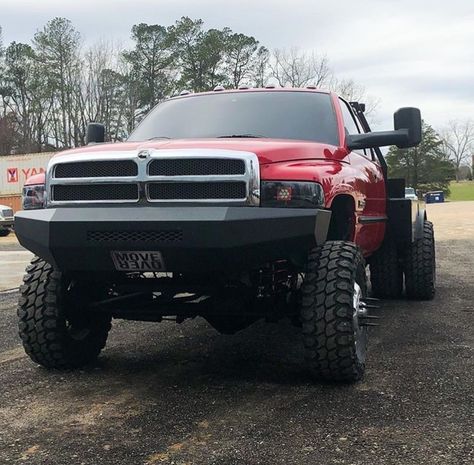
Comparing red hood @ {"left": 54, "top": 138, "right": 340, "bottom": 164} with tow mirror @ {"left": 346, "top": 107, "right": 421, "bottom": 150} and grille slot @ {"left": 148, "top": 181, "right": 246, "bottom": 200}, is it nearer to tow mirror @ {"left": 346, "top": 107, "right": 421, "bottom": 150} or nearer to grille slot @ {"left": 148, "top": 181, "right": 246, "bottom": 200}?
grille slot @ {"left": 148, "top": 181, "right": 246, "bottom": 200}

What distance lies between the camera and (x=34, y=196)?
4363mm

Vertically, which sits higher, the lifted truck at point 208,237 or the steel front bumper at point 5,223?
the lifted truck at point 208,237

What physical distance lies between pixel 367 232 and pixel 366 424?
7.60 ft

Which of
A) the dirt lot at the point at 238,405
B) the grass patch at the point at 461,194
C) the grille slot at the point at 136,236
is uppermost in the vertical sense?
the grille slot at the point at 136,236

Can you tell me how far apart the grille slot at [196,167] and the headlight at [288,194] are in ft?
0.62

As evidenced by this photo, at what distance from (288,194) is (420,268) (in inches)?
152

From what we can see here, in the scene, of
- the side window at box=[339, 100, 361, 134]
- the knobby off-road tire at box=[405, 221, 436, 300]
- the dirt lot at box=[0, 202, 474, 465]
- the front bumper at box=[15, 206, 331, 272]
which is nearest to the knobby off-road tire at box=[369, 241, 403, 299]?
the knobby off-road tire at box=[405, 221, 436, 300]

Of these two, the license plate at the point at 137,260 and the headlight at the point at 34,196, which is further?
the headlight at the point at 34,196

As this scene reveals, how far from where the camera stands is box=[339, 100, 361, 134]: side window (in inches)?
216

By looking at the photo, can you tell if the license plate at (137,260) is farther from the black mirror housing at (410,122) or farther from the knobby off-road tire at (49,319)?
the black mirror housing at (410,122)

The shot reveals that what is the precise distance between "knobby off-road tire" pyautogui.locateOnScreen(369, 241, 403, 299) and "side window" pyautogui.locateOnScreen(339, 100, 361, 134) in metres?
1.72

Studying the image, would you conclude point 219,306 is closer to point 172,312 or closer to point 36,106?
point 172,312

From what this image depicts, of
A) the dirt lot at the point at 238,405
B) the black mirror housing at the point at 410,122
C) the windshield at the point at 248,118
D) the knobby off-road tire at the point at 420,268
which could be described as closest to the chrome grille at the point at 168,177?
the windshield at the point at 248,118

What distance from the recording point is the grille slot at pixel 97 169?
3945mm
